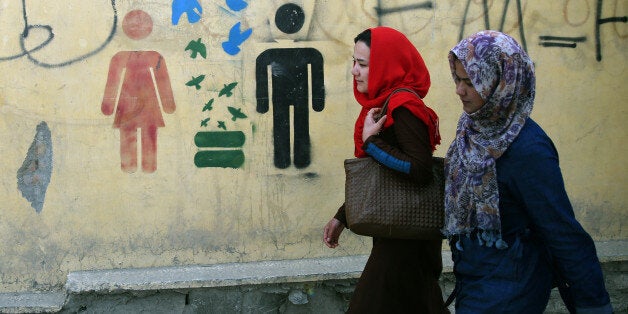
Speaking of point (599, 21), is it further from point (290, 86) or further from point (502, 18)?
point (290, 86)

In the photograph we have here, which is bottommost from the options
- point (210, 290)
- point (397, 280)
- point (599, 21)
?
point (210, 290)

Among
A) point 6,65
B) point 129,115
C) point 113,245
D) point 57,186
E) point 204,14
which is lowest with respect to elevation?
point 113,245

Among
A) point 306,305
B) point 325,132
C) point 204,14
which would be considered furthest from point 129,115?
point 306,305

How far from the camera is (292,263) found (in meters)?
4.70

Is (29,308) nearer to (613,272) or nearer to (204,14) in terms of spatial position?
(204,14)

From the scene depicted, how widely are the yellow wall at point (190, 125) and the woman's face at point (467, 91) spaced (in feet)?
6.57

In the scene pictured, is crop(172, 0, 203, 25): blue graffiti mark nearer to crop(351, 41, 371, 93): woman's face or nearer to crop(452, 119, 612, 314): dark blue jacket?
crop(351, 41, 371, 93): woman's face

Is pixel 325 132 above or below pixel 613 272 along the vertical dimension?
above

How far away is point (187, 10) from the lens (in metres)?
4.54

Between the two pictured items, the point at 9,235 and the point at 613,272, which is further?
the point at 613,272

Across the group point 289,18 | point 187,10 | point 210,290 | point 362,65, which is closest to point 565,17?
point 289,18

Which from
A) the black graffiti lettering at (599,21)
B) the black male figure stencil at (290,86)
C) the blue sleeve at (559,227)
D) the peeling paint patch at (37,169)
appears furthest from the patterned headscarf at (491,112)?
the peeling paint patch at (37,169)

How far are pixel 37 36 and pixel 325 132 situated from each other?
1.67 m

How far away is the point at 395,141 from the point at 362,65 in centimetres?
36
